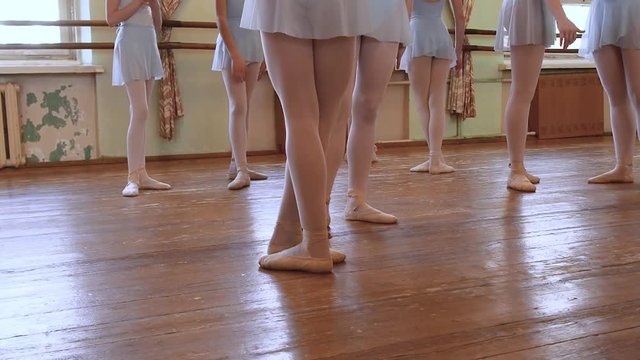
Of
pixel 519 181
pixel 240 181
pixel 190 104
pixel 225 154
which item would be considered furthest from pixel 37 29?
pixel 519 181

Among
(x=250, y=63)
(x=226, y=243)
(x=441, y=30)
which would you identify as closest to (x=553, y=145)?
(x=441, y=30)

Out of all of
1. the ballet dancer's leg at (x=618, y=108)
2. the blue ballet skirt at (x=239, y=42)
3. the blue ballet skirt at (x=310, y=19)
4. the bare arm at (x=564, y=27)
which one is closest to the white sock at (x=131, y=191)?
the blue ballet skirt at (x=239, y=42)

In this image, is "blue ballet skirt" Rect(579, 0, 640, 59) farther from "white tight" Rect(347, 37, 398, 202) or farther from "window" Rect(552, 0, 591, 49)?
"window" Rect(552, 0, 591, 49)

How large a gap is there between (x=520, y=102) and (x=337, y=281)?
1857 mm

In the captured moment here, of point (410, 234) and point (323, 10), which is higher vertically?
point (323, 10)

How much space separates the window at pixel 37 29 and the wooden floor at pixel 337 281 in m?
1.90

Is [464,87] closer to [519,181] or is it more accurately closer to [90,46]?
[519,181]

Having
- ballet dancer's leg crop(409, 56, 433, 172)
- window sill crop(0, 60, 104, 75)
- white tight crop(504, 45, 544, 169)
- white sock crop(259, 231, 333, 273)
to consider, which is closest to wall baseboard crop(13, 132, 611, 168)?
window sill crop(0, 60, 104, 75)

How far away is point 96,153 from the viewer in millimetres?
4875

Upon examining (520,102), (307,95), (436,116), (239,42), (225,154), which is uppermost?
(239,42)

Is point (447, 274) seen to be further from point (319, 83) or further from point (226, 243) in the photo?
point (226, 243)

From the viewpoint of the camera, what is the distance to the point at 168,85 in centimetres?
491

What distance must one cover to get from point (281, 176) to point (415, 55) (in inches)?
38.3

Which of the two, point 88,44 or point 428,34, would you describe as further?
point 88,44
